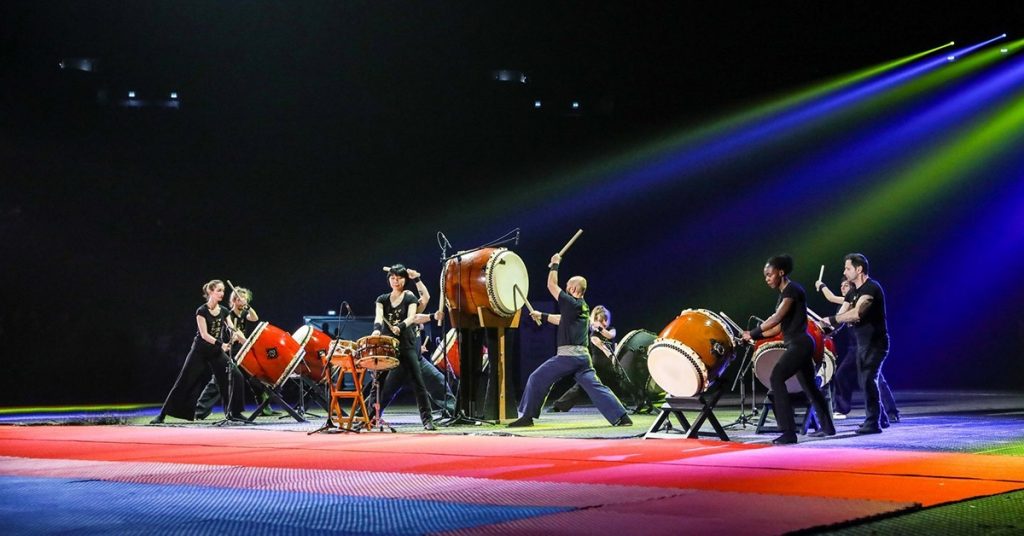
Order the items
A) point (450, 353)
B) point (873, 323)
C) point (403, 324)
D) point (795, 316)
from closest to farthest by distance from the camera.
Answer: point (795, 316)
point (873, 323)
point (403, 324)
point (450, 353)

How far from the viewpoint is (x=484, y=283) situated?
10953mm

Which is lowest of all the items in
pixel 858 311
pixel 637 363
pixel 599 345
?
pixel 637 363

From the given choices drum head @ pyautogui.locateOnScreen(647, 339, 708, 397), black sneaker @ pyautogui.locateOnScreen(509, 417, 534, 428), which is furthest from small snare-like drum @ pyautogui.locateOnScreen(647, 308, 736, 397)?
black sneaker @ pyautogui.locateOnScreen(509, 417, 534, 428)

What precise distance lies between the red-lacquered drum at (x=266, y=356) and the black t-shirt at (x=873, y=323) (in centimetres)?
598

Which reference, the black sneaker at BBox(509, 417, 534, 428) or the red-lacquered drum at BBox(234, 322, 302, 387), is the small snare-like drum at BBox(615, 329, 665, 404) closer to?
the black sneaker at BBox(509, 417, 534, 428)

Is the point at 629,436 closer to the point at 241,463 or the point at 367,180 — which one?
the point at 241,463

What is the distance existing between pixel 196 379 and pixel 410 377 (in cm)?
291

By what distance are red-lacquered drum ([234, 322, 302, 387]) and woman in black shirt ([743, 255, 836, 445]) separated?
5588mm

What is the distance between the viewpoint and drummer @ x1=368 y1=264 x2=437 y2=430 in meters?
10.3

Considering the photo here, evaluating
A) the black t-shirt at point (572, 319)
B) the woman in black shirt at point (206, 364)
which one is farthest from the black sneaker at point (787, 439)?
the woman in black shirt at point (206, 364)

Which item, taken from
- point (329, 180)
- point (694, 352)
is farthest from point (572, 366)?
point (329, 180)

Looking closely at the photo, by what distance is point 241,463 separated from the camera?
6.78 m

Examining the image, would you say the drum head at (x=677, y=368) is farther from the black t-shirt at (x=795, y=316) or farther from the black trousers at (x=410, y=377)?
the black trousers at (x=410, y=377)

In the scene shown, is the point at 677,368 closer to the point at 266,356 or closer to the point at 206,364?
the point at 266,356
